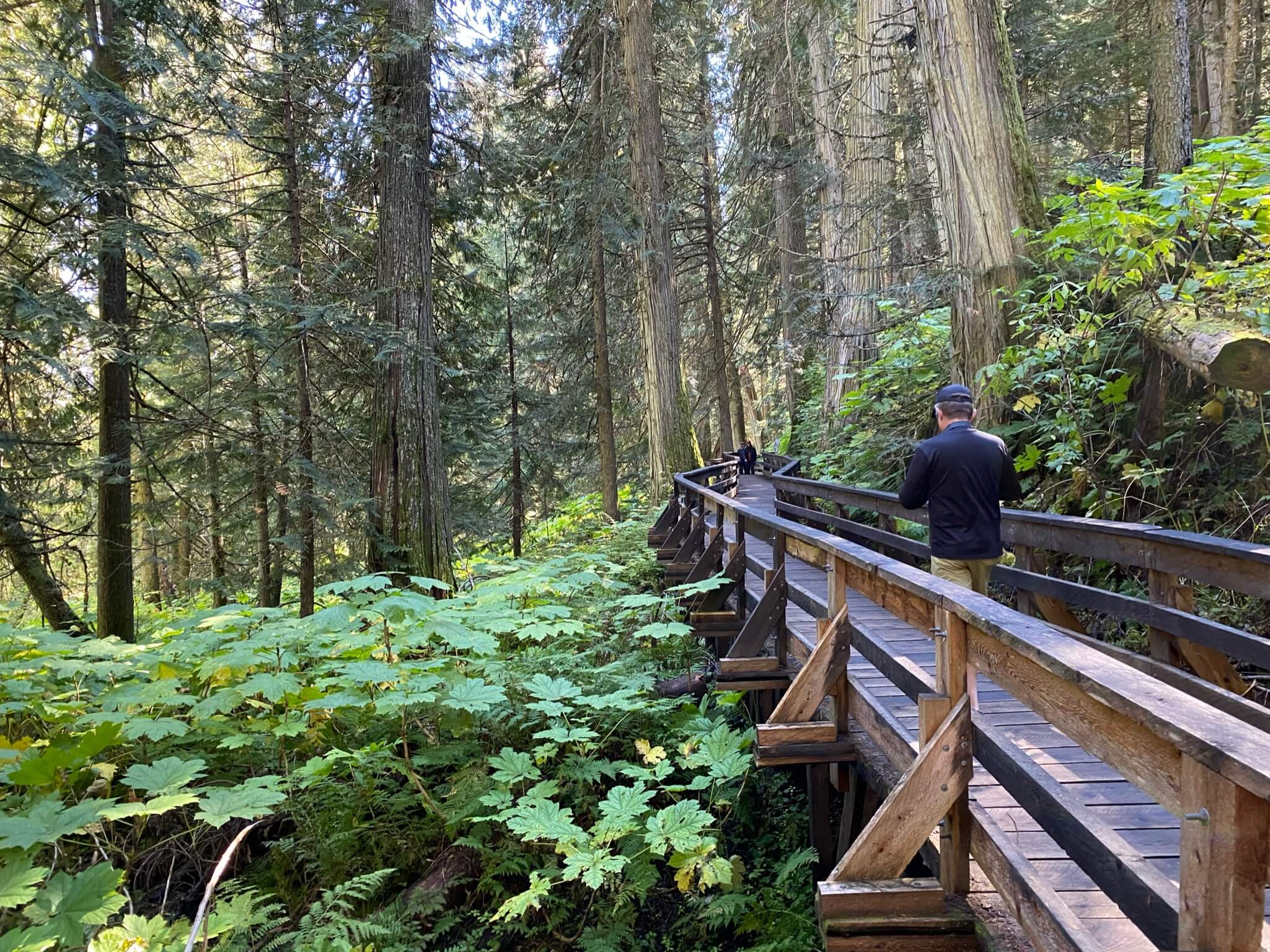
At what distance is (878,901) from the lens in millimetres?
2404

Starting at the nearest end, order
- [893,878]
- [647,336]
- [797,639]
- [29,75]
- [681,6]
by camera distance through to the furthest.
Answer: [893,878], [797,639], [29,75], [647,336], [681,6]

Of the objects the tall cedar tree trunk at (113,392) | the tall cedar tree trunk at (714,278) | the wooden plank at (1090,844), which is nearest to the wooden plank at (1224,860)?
the wooden plank at (1090,844)

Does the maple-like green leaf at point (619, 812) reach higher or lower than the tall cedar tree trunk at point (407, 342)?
lower

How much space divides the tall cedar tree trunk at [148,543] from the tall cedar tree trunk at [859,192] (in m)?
10.7

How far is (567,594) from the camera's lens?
788cm

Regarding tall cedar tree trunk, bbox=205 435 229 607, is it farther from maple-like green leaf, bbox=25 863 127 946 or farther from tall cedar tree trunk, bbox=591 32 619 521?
tall cedar tree trunk, bbox=591 32 619 521

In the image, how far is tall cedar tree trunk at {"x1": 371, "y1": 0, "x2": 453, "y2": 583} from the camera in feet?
31.2

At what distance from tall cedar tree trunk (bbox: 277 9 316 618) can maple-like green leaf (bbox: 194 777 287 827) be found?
7072 millimetres

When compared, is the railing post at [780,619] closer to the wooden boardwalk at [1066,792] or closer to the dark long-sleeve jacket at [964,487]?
the wooden boardwalk at [1066,792]

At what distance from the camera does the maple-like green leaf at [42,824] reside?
313cm

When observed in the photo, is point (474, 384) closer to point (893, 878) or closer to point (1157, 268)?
point (1157, 268)

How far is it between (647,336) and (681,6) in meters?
7.05

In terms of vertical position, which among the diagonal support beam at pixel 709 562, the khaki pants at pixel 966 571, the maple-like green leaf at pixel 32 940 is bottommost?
the maple-like green leaf at pixel 32 940

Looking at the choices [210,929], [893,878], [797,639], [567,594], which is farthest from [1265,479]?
A: [210,929]
